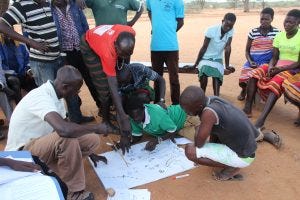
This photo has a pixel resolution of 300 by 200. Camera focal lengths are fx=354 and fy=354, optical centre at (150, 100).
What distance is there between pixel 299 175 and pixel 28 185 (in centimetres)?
253

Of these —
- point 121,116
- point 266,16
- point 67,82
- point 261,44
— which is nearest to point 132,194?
point 121,116

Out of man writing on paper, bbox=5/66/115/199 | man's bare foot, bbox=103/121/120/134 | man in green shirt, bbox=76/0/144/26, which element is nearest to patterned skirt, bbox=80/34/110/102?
man's bare foot, bbox=103/121/120/134

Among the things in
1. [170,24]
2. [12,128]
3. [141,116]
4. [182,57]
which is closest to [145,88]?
[141,116]

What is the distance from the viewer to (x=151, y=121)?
384 centimetres

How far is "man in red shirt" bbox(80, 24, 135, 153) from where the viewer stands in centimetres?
341

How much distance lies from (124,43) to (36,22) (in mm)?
1070

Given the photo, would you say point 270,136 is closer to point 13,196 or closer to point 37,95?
point 37,95

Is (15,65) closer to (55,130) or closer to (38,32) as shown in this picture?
(38,32)

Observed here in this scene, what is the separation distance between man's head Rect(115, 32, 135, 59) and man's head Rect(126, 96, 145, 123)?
2.10ft

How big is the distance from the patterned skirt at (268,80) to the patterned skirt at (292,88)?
0.07 m

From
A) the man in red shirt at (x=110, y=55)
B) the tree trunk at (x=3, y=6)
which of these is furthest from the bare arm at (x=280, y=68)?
the tree trunk at (x=3, y=6)

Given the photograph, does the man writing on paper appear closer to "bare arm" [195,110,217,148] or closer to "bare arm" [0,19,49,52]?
"bare arm" [195,110,217,148]

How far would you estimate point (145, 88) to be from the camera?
168 inches

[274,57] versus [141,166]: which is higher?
[274,57]
